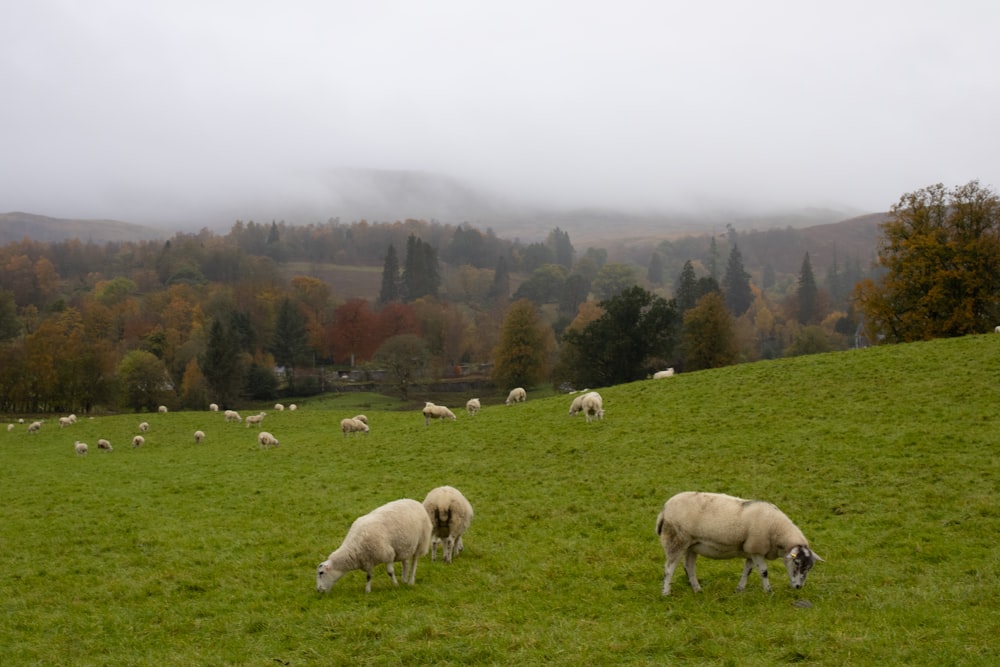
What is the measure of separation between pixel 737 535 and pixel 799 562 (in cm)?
124

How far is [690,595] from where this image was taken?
13.0m

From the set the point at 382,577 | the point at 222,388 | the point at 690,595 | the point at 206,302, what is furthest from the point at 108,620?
the point at 206,302

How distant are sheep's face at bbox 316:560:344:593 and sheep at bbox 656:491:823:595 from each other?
6767mm

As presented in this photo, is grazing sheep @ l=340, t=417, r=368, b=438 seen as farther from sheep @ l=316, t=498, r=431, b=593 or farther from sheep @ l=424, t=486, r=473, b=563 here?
sheep @ l=316, t=498, r=431, b=593

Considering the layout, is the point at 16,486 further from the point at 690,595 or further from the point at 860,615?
the point at 860,615

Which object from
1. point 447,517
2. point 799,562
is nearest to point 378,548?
point 447,517

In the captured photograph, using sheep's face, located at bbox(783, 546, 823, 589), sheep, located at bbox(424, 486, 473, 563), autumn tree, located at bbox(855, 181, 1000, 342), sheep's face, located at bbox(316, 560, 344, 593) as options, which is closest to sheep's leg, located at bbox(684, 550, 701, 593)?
sheep's face, located at bbox(783, 546, 823, 589)

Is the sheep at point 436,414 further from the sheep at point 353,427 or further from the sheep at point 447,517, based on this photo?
the sheep at point 447,517

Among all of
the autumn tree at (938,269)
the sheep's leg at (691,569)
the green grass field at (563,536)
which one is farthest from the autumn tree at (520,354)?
the sheep's leg at (691,569)

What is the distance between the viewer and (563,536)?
59.6 ft

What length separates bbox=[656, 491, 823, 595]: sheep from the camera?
41.1 feet

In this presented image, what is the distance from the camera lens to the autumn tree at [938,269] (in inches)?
1884

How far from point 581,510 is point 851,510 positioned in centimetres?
753

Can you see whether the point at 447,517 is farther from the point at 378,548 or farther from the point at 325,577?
the point at 325,577
